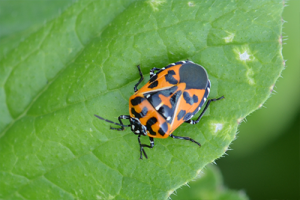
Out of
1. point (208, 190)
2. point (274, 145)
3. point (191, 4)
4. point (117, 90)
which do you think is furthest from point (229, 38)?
point (274, 145)

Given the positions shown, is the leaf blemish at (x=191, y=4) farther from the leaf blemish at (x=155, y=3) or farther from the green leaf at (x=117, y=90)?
the leaf blemish at (x=155, y=3)

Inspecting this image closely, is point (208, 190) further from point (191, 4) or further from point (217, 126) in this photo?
point (191, 4)

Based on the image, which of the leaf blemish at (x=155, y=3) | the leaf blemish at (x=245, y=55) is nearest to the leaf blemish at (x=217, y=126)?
the leaf blemish at (x=245, y=55)

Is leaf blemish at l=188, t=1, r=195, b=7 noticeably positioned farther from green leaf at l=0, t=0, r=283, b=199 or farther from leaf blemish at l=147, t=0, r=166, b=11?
leaf blemish at l=147, t=0, r=166, b=11

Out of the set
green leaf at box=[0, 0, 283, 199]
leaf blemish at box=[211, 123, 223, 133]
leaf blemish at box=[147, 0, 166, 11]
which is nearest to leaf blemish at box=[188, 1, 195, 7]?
green leaf at box=[0, 0, 283, 199]

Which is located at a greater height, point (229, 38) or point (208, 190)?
point (229, 38)

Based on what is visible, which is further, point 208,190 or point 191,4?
point 208,190
